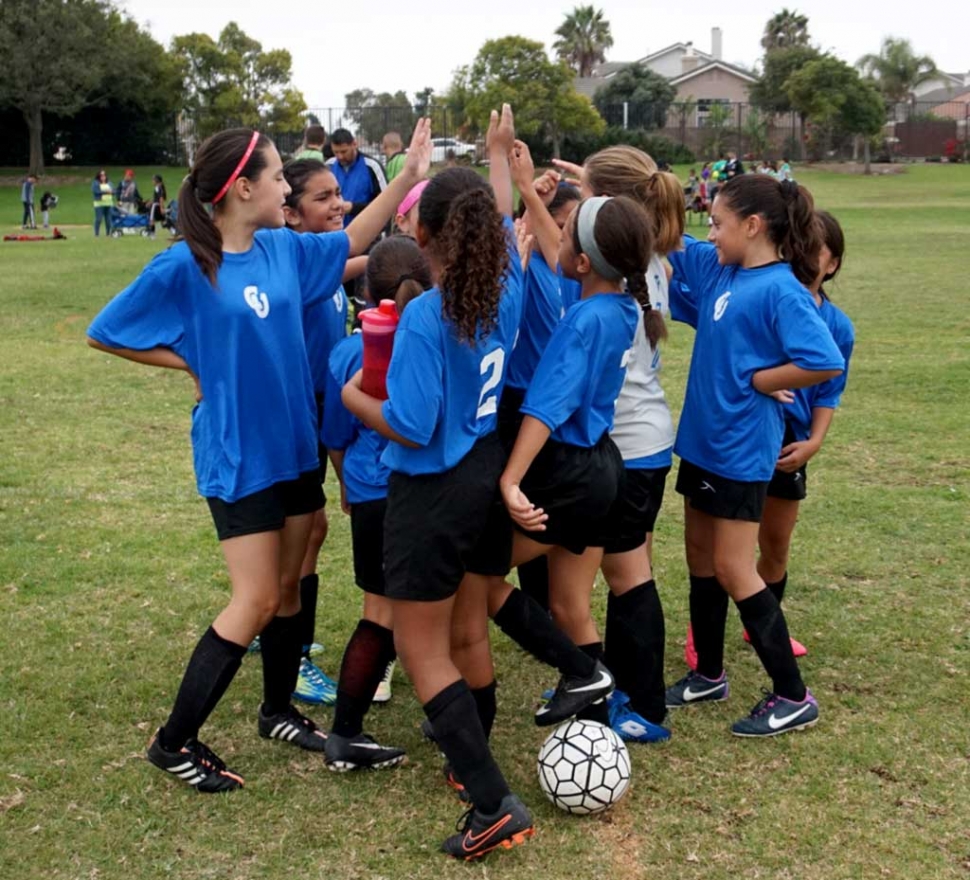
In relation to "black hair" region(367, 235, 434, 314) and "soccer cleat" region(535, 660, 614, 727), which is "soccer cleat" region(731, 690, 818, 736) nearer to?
"soccer cleat" region(535, 660, 614, 727)

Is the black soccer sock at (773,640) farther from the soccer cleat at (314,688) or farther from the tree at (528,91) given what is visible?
the tree at (528,91)

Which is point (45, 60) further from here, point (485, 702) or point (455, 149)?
point (485, 702)

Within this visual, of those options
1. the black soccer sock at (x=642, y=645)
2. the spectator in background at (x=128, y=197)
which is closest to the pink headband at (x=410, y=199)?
the black soccer sock at (x=642, y=645)

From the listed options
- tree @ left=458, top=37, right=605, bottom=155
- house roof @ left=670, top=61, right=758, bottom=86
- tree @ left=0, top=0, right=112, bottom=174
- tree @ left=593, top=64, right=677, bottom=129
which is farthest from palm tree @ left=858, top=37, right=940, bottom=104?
tree @ left=0, top=0, right=112, bottom=174

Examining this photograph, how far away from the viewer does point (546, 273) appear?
408 centimetres

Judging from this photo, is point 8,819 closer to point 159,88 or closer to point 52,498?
point 52,498

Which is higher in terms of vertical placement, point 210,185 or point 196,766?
point 210,185

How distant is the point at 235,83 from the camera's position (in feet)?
191

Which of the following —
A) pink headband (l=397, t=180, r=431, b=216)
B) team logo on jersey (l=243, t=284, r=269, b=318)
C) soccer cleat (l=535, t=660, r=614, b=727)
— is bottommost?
soccer cleat (l=535, t=660, r=614, b=727)

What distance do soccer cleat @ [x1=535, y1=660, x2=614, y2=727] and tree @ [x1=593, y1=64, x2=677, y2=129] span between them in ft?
190

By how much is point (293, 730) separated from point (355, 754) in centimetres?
33

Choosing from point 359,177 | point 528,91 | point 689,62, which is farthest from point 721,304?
point 689,62

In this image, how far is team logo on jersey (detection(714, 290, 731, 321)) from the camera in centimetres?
408

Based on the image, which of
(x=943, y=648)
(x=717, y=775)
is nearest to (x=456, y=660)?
(x=717, y=775)
